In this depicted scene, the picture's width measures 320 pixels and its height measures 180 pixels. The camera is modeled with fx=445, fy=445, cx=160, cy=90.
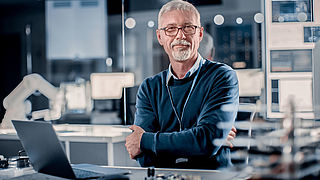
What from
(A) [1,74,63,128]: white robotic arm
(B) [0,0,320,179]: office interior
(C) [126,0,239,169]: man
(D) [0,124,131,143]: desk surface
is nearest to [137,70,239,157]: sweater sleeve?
(C) [126,0,239,169]: man

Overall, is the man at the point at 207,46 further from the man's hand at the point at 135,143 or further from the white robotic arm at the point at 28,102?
the man's hand at the point at 135,143

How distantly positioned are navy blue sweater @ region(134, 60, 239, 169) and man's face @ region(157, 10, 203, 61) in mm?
117

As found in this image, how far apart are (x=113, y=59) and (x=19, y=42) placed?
1.11 m

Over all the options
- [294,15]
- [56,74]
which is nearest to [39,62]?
[56,74]

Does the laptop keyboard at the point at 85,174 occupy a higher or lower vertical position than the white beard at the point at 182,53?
lower

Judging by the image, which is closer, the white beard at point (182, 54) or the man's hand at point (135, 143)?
the man's hand at point (135, 143)

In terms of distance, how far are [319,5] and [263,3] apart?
1.48ft

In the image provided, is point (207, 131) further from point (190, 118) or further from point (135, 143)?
point (135, 143)

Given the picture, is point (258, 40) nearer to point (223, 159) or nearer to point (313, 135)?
point (223, 159)

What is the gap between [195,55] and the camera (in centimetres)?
239

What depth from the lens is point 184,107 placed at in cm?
219

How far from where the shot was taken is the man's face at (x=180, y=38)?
2346mm

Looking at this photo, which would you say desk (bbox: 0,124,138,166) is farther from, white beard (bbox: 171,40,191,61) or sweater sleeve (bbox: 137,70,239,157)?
sweater sleeve (bbox: 137,70,239,157)

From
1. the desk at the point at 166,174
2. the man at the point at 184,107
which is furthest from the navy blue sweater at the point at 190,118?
the desk at the point at 166,174
